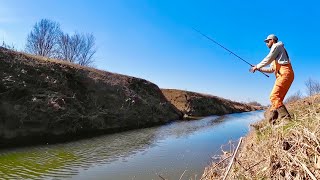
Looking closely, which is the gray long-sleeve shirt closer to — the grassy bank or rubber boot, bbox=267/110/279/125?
rubber boot, bbox=267/110/279/125

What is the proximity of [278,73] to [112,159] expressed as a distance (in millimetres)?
5789

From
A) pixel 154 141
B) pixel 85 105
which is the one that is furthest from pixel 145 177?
pixel 85 105

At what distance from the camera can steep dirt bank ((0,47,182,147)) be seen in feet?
49.0

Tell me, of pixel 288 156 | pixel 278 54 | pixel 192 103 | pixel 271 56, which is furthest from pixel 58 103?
pixel 192 103

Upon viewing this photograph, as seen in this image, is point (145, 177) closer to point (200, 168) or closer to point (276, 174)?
point (200, 168)

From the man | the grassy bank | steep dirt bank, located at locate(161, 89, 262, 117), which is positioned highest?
steep dirt bank, located at locate(161, 89, 262, 117)

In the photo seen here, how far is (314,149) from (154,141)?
11.9 m

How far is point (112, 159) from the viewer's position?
36.5ft

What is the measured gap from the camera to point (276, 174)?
409cm

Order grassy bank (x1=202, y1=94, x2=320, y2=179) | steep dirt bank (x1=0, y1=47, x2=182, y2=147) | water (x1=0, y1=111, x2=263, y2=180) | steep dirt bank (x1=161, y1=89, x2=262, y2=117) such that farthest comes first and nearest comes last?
steep dirt bank (x1=161, y1=89, x2=262, y2=117)
steep dirt bank (x1=0, y1=47, x2=182, y2=147)
water (x1=0, y1=111, x2=263, y2=180)
grassy bank (x1=202, y1=94, x2=320, y2=179)

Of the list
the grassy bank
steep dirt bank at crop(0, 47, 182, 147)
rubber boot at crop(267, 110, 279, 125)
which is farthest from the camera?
steep dirt bank at crop(0, 47, 182, 147)

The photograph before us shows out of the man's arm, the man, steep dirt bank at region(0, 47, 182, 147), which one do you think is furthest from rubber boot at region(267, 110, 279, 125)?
steep dirt bank at region(0, 47, 182, 147)

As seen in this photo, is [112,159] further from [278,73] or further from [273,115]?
[278,73]

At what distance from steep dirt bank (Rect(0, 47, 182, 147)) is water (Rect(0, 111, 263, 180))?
66.9 inches
